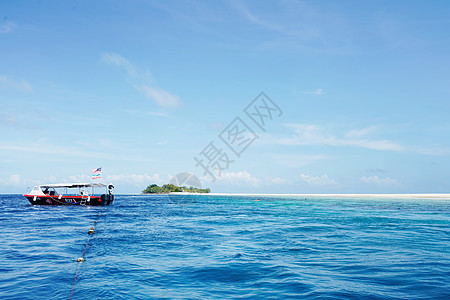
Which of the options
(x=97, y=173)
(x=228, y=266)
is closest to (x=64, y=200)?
(x=97, y=173)

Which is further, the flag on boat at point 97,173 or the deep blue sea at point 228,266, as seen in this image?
the flag on boat at point 97,173

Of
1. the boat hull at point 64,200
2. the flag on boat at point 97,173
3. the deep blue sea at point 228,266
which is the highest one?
the flag on boat at point 97,173

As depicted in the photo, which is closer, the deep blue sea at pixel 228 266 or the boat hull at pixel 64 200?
the deep blue sea at pixel 228 266

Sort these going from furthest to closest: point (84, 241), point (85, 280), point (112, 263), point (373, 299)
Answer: point (84, 241), point (112, 263), point (85, 280), point (373, 299)

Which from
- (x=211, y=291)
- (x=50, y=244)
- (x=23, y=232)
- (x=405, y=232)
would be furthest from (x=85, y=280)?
(x=405, y=232)

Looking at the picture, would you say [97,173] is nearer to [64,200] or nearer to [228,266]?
[64,200]

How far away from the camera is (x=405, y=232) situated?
26.5 m

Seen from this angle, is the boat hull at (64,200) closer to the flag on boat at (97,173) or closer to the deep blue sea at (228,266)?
the flag on boat at (97,173)

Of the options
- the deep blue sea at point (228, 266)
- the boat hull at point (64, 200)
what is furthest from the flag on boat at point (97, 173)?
the deep blue sea at point (228, 266)

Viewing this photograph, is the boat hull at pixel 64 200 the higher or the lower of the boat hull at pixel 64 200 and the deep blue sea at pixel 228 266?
the higher

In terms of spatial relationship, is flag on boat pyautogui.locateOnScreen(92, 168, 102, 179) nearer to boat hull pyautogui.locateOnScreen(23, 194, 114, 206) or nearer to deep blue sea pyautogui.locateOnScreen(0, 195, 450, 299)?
boat hull pyautogui.locateOnScreen(23, 194, 114, 206)

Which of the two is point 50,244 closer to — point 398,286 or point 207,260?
point 207,260

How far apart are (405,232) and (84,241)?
27670 millimetres

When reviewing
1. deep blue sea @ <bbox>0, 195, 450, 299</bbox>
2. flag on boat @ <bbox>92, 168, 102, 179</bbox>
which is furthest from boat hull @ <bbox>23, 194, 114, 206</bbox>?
deep blue sea @ <bbox>0, 195, 450, 299</bbox>
